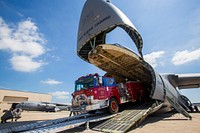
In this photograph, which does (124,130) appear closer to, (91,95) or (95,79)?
(91,95)

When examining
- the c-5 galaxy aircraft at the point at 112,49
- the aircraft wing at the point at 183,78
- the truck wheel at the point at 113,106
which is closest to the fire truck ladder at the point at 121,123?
the truck wheel at the point at 113,106

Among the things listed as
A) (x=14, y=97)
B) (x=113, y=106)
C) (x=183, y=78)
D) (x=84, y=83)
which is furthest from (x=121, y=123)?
(x=14, y=97)

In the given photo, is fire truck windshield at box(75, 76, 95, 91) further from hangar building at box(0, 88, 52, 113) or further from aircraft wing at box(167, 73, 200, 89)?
hangar building at box(0, 88, 52, 113)

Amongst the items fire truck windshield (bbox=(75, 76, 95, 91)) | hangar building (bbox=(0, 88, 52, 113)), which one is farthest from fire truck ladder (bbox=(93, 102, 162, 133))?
hangar building (bbox=(0, 88, 52, 113))

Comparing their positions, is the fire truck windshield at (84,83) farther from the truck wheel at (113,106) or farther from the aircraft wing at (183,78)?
the aircraft wing at (183,78)

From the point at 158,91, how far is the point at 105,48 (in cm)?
453

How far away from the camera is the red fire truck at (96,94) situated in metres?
7.39

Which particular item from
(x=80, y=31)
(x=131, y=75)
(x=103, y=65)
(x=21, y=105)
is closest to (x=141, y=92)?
(x=131, y=75)

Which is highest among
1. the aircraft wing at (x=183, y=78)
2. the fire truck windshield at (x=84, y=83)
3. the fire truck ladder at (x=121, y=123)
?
the aircraft wing at (x=183, y=78)

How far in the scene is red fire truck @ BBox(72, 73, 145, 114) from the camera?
7.39m

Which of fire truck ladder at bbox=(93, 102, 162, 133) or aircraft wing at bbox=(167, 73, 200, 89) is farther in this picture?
aircraft wing at bbox=(167, 73, 200, 89)

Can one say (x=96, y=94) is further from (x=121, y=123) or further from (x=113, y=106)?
(x=121, y=123)

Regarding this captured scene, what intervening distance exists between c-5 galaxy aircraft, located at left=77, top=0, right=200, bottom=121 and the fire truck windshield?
1631mm

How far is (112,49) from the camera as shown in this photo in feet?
27.1
